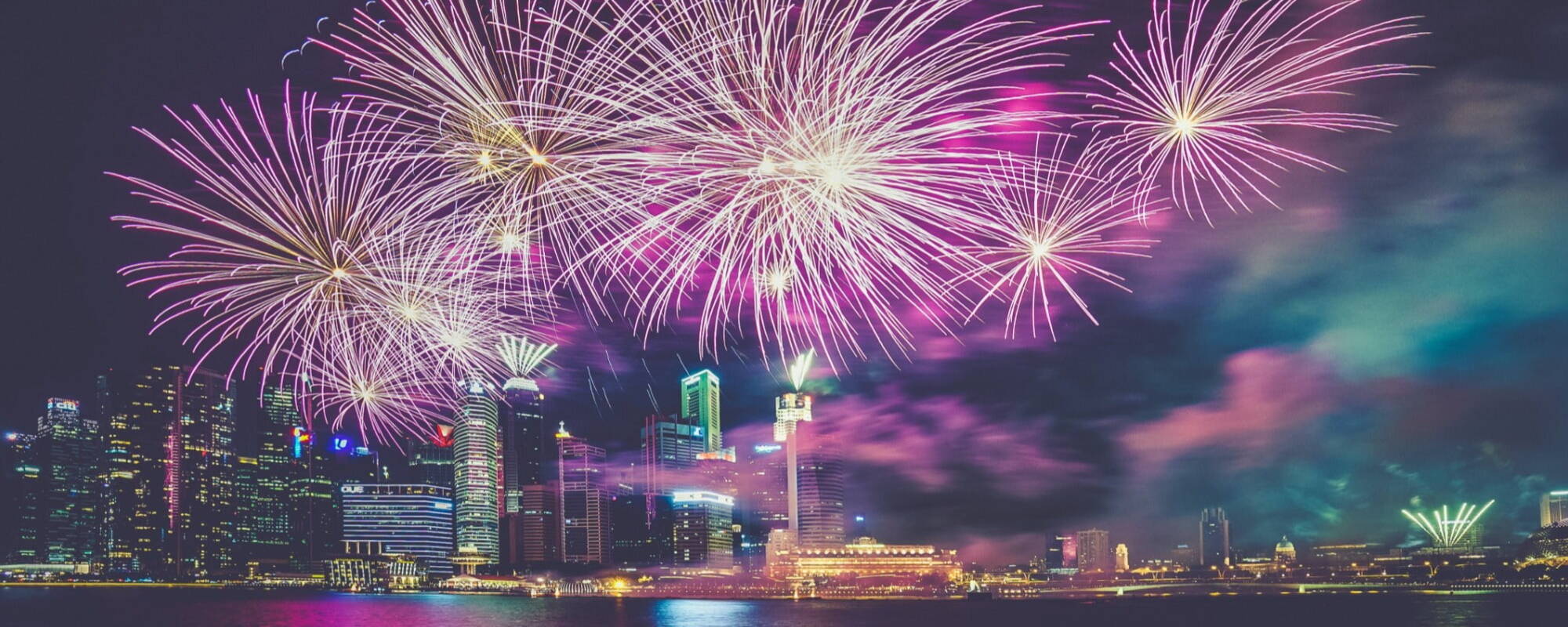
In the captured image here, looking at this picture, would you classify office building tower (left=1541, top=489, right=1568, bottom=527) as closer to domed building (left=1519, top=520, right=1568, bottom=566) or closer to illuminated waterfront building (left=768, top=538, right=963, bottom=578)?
domed building (left=1519, top=520, right=1568, bottom=566)

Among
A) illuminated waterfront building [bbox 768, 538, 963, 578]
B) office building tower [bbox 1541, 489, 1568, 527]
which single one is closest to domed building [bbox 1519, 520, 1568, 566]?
office building tower [bbox 1541, 489, 1568, 527]

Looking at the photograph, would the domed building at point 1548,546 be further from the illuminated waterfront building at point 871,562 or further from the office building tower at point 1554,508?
the illuminated waterfront building at point 871,562

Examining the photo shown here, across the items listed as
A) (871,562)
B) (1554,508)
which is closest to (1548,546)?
(1554,508)

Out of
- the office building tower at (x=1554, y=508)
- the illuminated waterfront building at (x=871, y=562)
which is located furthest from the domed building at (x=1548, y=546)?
the illuminated waterfront building at (x=871, y=562)

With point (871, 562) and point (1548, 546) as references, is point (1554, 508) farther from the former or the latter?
point (871, 562)

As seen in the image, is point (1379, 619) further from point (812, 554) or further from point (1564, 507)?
point (1564, 507)
